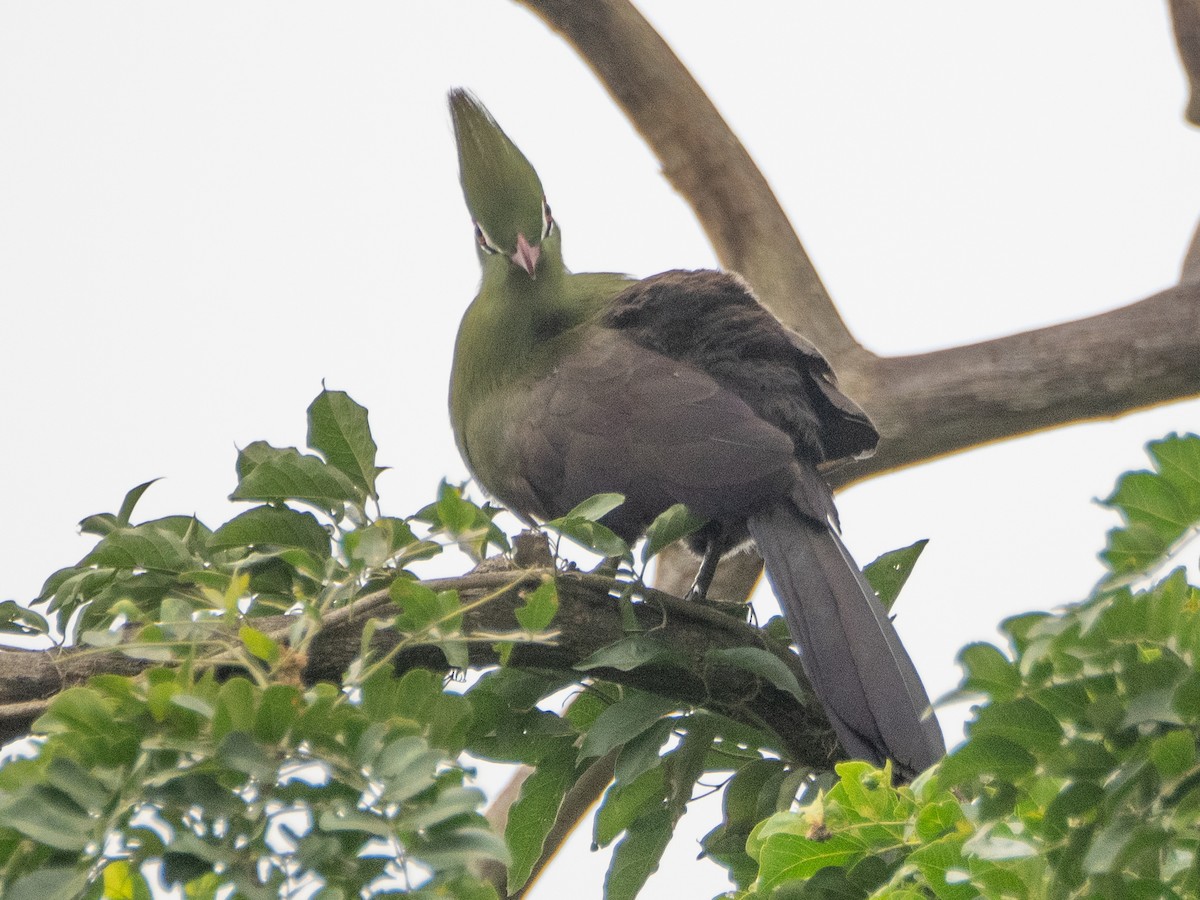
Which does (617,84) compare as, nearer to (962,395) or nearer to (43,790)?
(962,395)

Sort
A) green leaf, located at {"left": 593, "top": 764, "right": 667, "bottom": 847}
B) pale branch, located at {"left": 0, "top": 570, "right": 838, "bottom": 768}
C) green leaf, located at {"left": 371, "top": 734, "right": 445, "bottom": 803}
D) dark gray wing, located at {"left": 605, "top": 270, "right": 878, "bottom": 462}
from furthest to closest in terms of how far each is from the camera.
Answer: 1. dark gray wing, located at {"left": 605, "top": 270, "right": 878, "bottom": 462}
2. green leaf, located at {"left": 593, "top": 764, "right": 667, "bottom": 847}
3. pale branch, located at {"left": 0, "top": 570, "right": 838, "bottom": 768}
4. green leaf, located at {"left": 371, "top": 734, "right": 445, "bottom": 803}

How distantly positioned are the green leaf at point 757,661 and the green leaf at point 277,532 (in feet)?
1.92

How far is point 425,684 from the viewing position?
4.47 feet

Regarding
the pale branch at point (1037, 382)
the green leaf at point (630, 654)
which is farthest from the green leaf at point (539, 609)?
the pale branch at point (1037, 382)

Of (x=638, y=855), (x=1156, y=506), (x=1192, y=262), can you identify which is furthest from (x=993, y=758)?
(x=1192, y=262)

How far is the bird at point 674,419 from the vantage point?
6.88ft

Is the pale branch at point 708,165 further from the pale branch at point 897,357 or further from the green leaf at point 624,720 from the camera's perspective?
the green leaf at point 624,720

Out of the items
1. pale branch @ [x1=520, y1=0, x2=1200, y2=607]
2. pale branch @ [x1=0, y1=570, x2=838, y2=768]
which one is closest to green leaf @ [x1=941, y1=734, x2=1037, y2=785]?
pale branch @ [x1=0, y1=570, x2=838, y2=768]

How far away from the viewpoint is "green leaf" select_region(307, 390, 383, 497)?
1.80 m

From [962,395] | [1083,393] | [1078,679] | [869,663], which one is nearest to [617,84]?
[962,395]

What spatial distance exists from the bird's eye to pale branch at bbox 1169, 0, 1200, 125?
2.43 metres

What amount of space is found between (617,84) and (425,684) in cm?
308

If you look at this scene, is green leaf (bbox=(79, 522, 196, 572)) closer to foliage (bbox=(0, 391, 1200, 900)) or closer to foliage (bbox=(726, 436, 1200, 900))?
foliage (bbox=(0, 391, 1200, 900))

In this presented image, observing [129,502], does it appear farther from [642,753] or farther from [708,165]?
[708,165]
